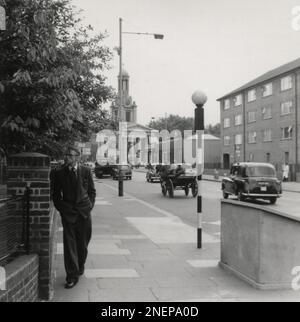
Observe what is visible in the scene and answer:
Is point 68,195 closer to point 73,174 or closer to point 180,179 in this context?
point 73,174

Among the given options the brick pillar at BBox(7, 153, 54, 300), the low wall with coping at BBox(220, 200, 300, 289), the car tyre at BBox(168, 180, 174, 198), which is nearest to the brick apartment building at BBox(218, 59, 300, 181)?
the car tyre at BBox(168, 180, 174, 198)

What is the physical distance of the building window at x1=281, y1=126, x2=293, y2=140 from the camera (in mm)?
51409

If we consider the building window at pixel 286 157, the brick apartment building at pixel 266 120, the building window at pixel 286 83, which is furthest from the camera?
the building window at pixel 286 157

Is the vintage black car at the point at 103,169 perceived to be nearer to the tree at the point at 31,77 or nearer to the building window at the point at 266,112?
the building window at the point at 266,112

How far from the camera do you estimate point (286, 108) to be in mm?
52750

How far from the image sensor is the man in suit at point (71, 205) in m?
6.34

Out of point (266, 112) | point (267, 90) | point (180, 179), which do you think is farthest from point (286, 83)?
point (180, 179)

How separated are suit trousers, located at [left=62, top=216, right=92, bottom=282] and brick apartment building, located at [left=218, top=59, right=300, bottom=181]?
125 feet

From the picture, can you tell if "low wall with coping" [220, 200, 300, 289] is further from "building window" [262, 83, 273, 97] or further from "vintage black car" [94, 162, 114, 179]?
"building window" [262, 83, 273, 97]

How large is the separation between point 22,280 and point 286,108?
167 ft

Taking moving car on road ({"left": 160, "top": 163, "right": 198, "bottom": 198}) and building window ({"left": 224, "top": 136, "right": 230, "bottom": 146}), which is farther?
building window ({"left": 224, "top": 136, "right": 230, "bottom": 146})

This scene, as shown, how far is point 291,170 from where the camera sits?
146 feet

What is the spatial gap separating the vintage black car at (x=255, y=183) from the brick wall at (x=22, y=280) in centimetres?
1565

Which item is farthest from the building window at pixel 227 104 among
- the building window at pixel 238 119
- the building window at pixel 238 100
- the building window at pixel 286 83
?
the building window at pixel 286 83
